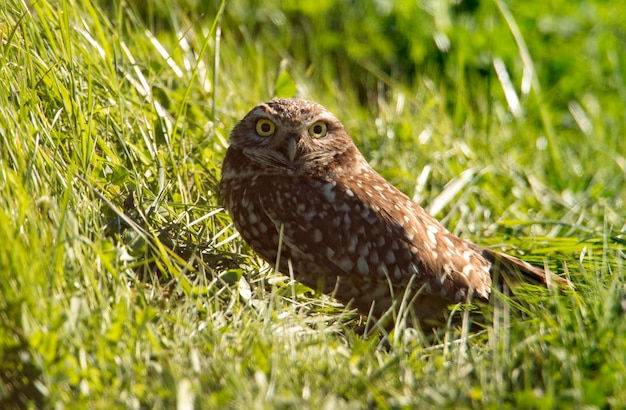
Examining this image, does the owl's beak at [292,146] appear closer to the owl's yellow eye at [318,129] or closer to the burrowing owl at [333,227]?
the burrowing owl at [333,227]

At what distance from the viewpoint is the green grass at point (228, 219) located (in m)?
2.20

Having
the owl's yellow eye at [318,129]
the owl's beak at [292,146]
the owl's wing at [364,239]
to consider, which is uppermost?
the owl's yellow eye at [318,129]

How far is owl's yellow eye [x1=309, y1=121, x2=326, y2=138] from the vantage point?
3377 millimetres

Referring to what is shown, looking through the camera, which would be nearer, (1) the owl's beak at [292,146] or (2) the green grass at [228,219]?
(2) the green grass at [228,219]

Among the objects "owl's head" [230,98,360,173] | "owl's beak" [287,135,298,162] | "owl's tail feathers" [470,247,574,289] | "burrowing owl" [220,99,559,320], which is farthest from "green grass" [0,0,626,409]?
"owl's beak" [287,135,298,162]

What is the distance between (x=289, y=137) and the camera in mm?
3297

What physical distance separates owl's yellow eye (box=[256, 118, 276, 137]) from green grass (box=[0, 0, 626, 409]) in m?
0.38

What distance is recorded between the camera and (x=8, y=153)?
8.70ft

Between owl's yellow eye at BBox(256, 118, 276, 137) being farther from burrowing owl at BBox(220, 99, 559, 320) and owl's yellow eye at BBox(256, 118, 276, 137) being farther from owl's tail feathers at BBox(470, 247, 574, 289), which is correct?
owl's tail feathers at BBox(470, 247, 574, 289)

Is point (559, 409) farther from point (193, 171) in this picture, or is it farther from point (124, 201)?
→ point (193, 171)

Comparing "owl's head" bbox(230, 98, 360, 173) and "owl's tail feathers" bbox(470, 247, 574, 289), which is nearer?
"owl's tail feathers" bbox(470, 247, 574, 289)

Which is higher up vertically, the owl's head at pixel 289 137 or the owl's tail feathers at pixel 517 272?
the owl's head at pixel 289 137

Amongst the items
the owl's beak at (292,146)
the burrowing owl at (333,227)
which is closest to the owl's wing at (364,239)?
the burrowing owl at (333,227)

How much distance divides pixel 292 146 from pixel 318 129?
202 mm
